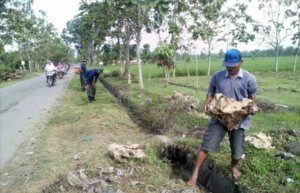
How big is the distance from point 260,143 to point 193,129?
8.56ft

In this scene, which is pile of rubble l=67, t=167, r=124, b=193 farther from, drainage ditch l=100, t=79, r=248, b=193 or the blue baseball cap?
the blue baseball cap

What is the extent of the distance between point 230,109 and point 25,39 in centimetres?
2550

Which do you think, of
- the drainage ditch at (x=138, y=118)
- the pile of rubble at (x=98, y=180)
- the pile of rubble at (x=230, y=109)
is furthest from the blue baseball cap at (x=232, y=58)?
the drainage ditch at (x=138, y=118)

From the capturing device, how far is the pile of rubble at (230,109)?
5523mm

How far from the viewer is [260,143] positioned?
690 centimetres

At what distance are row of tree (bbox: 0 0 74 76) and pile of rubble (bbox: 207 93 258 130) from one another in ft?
78.5

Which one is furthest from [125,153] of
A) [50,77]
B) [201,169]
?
[50,77]

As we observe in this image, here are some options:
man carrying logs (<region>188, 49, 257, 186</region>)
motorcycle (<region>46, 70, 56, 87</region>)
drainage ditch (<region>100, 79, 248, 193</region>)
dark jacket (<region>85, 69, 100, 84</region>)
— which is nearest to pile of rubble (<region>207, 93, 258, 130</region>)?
man carrying logs (<region>188, 49, 257, 186</region>)

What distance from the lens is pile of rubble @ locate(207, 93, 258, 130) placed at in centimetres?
552

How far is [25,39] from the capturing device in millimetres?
28688

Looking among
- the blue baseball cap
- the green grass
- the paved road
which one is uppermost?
the blue baseball cap

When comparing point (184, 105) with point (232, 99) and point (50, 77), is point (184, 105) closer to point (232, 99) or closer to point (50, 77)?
point (232, 99)

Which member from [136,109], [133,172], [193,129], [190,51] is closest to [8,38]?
[190,51]

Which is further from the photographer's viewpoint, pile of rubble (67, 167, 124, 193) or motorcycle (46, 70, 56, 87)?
motorcycle (46, 70, 56, 87)
